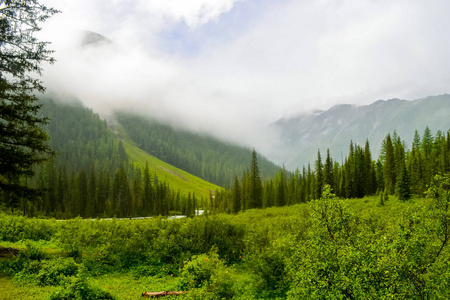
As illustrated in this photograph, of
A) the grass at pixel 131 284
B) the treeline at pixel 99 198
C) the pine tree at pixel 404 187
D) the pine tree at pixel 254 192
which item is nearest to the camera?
the grass at pixel 131 284

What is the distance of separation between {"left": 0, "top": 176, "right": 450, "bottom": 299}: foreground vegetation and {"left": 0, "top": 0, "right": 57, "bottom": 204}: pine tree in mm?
5058

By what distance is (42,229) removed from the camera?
26.2 meters

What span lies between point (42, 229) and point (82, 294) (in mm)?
19598

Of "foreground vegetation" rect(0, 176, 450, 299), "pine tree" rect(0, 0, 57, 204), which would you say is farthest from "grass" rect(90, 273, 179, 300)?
"pine tree" rect(0, 0, 57, 204)

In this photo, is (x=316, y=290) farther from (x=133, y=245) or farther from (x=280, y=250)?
(x=133, y=245)

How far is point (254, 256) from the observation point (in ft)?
63.0

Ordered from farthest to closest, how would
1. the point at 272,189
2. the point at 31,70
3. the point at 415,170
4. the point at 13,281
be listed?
the point at 272,189, the point at 415,170, the point at 31,70, the point at 13,281

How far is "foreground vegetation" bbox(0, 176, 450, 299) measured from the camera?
7676 millimetres

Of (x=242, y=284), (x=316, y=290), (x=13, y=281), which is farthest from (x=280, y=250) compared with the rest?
(x=13, y=281)

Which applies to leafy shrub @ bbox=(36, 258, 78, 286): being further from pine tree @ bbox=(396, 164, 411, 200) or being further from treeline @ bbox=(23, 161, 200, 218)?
treeline @ bbox=(23, 161, 200, 218)

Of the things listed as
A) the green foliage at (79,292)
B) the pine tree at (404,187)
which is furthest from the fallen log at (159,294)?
the pine tree at (404,187)

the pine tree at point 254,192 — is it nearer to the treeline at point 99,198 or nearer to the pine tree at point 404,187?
the treeline at point 99,198

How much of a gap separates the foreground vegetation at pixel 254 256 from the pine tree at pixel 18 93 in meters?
5.06

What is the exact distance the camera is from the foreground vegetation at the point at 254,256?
768 cm
